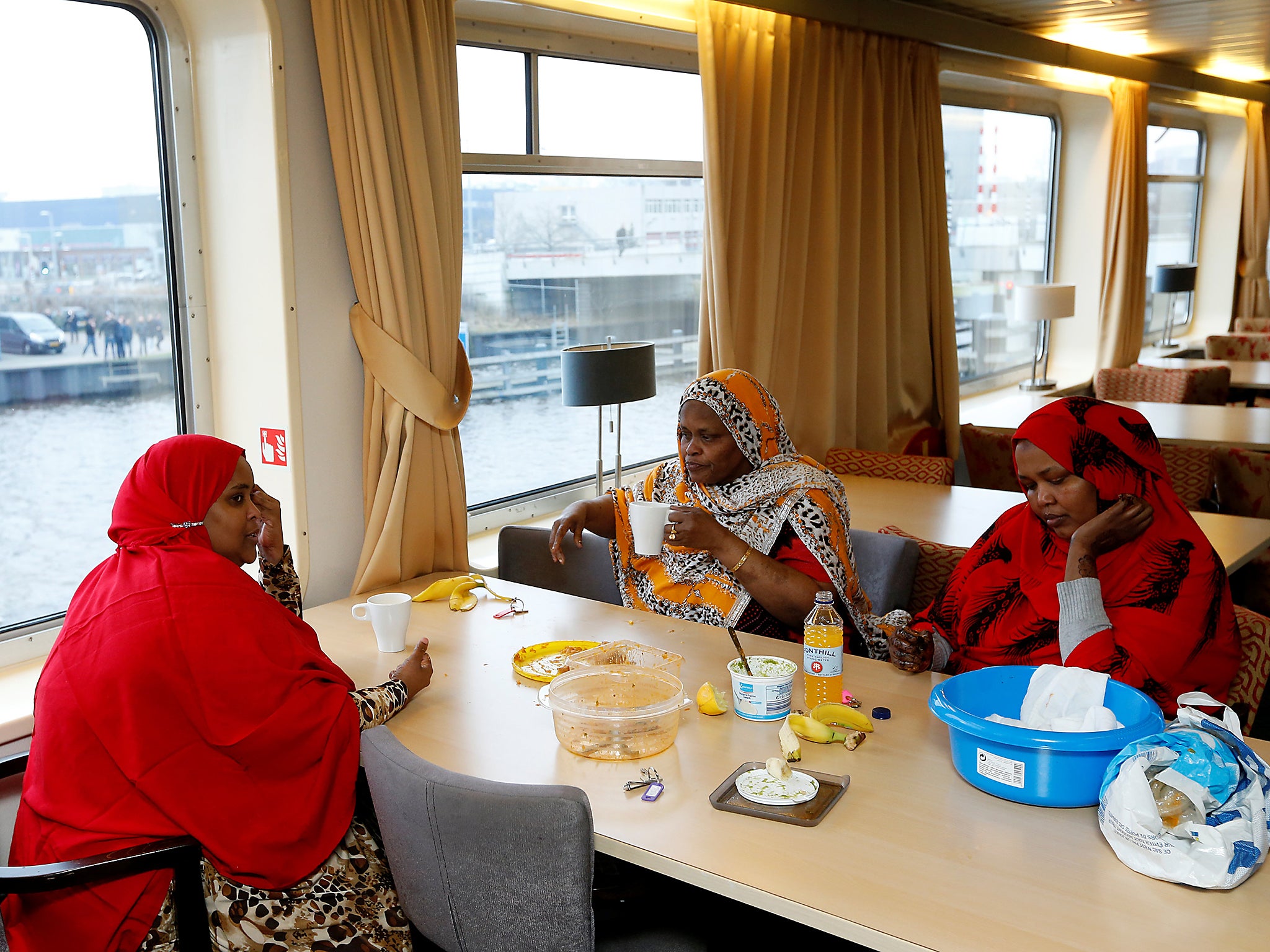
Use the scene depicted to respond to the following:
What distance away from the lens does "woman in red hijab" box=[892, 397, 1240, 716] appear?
205 cm

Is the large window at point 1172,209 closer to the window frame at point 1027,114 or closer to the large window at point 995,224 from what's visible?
the window frame at point 1027,114

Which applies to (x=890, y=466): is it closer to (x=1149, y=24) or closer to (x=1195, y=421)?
(x=1195, y=421)

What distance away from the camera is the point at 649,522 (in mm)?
2451

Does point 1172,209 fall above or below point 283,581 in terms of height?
above

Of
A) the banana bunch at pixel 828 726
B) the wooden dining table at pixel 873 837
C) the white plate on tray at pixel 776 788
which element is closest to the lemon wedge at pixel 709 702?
the wooden dining table at pixel 873 837

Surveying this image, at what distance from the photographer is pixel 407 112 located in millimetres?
2852

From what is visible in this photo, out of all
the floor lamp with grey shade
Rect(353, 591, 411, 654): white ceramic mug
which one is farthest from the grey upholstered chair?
the floor lamp with grey shade

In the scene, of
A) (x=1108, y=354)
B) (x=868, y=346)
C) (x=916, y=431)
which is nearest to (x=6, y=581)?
(x=868, y=346)

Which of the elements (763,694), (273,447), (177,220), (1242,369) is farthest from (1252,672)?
(1242,369)

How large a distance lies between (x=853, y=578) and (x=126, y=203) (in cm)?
218

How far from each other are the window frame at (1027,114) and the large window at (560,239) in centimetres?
262

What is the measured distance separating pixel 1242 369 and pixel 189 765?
24.6ft

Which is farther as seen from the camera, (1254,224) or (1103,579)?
(1254,224)

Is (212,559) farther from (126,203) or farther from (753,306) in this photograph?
(753,306)
